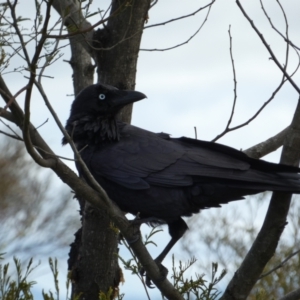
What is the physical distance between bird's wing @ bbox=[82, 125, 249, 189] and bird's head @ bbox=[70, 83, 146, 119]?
0.26 metres

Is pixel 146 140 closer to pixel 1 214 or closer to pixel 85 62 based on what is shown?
pixel 85 62

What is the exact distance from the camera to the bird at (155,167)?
18.1 feet

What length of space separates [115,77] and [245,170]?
1568mm

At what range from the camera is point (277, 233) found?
186 inches

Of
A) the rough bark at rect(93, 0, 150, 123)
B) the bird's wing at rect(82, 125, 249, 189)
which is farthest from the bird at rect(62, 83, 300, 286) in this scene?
the rough bark at rect(93, 0, 150, 123)

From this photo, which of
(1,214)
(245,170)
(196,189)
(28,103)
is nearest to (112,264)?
(196,189)

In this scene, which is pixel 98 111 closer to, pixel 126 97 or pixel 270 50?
pixel 126 97

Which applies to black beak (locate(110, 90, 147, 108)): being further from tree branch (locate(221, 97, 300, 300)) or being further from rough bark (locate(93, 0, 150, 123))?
tree branch (locate(221, 97, 300, 300))

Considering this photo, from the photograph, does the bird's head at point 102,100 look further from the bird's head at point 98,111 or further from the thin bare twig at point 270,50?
the thin bare twig at point 270,50

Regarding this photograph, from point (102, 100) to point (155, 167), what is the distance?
783mm

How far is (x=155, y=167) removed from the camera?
229 inches

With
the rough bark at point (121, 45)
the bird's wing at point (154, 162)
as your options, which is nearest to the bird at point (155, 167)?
the bird's wing at point (154, 162)

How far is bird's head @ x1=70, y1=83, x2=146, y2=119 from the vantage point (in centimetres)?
600

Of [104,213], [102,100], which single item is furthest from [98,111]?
[104,213]
